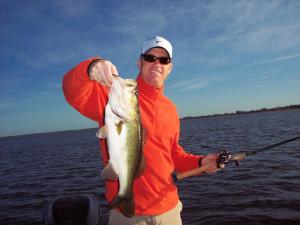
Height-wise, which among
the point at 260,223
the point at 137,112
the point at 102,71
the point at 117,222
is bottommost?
the point at 260,223

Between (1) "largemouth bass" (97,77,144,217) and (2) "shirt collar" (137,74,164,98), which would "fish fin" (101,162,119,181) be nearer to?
(1) "largemouth bass" (97,77,144,217)

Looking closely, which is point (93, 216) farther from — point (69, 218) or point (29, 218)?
point (29, 218)

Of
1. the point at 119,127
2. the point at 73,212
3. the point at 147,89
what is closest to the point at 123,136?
the point at 119,127

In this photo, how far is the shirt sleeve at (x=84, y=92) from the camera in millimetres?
3348

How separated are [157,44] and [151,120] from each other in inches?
44.3

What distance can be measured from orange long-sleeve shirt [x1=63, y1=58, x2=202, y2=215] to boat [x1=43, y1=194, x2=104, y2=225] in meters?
2.77

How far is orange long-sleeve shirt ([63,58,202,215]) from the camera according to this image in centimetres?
353

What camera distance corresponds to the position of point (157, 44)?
14.2 feet

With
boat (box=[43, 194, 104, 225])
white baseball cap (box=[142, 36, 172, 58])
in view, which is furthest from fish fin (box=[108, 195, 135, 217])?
boat (box=[43, 194, 104, 225])

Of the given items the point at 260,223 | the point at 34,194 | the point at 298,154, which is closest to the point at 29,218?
the point at 34,194

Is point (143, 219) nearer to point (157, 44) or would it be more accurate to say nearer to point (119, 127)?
point (119, 127)

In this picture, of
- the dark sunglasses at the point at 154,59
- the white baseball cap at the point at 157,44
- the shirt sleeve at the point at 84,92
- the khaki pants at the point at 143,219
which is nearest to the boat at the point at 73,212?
the khaki pants at the point at 143,219

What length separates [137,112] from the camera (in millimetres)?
3045

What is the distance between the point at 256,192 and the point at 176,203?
1013cm
